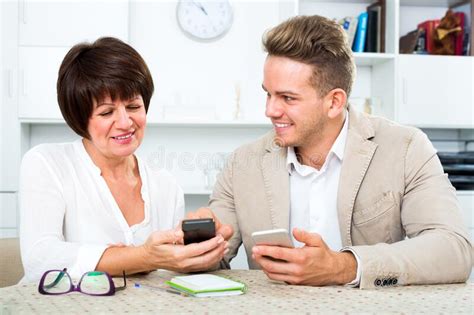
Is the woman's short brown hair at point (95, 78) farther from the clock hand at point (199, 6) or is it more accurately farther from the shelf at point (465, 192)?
the shelf at point (465, 192)

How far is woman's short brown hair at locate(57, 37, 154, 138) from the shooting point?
1.99 m

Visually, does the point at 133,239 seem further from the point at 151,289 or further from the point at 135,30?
the point at 135,30

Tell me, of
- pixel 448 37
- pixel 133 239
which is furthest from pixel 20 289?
pixel 448 37

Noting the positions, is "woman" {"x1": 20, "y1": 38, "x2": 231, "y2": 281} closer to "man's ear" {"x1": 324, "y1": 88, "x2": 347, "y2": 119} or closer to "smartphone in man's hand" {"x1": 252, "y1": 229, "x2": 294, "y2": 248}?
"smartphone in man's hand" {"x1": 252, "y1": 229, "x2": 294, "y2": 248}

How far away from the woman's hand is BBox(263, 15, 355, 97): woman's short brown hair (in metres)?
0.73

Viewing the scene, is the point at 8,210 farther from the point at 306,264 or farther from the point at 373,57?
the point at 306,264

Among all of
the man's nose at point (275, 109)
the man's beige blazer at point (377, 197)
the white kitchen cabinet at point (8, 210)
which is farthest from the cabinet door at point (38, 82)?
the man's nose at point (275, 109)

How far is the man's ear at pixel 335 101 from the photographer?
2.20 m

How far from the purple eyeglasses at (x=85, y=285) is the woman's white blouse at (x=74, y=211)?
218 mm

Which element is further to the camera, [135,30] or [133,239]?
[135,30]

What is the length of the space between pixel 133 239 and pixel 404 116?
8.23ft

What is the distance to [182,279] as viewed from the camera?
5.12ft

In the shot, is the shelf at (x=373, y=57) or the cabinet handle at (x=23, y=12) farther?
the shelf at (x=373, y=57)

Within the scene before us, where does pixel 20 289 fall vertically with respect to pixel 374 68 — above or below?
below
